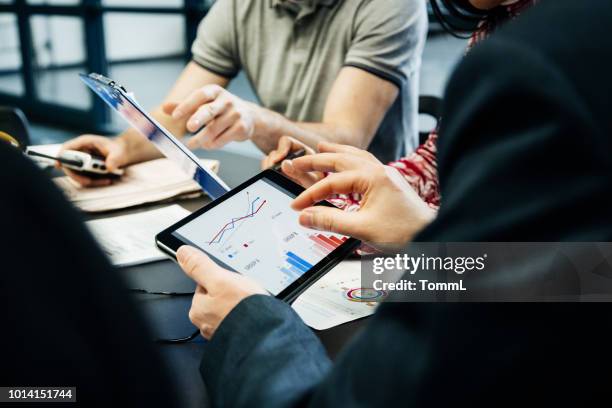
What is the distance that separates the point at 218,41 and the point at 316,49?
30cm

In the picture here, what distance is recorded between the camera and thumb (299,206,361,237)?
761mm

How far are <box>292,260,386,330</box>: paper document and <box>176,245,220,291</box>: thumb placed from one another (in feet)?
0.51

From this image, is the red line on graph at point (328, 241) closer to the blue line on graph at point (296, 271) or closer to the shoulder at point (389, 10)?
the blue line on graph at point (296, 271)

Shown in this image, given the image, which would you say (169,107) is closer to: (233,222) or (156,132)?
(156,132)

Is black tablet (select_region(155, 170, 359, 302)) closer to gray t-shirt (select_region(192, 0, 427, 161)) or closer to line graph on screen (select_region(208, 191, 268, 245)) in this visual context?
line graph on screen (select_region(208, 191, 268, 245))

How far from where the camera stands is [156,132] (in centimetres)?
100

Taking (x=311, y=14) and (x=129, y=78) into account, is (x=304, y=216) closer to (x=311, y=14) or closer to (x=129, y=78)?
(x=311, y=14)

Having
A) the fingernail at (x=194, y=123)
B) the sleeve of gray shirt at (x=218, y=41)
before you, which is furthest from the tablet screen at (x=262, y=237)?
the sleeve of gray shirt at (x=218, y=41)

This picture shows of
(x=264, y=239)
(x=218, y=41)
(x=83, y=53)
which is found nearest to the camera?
(x=264, y=239)

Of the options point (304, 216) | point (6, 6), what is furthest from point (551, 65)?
point (6, 6)

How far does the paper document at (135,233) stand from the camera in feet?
3.35

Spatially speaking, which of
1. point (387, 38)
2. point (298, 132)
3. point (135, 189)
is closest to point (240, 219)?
point (135, 189)

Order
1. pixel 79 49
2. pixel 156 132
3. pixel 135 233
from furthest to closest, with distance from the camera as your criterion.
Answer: pixel 79 49, pixel 135 233, pixel 156 132

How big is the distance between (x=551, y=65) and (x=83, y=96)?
513 centimetres
